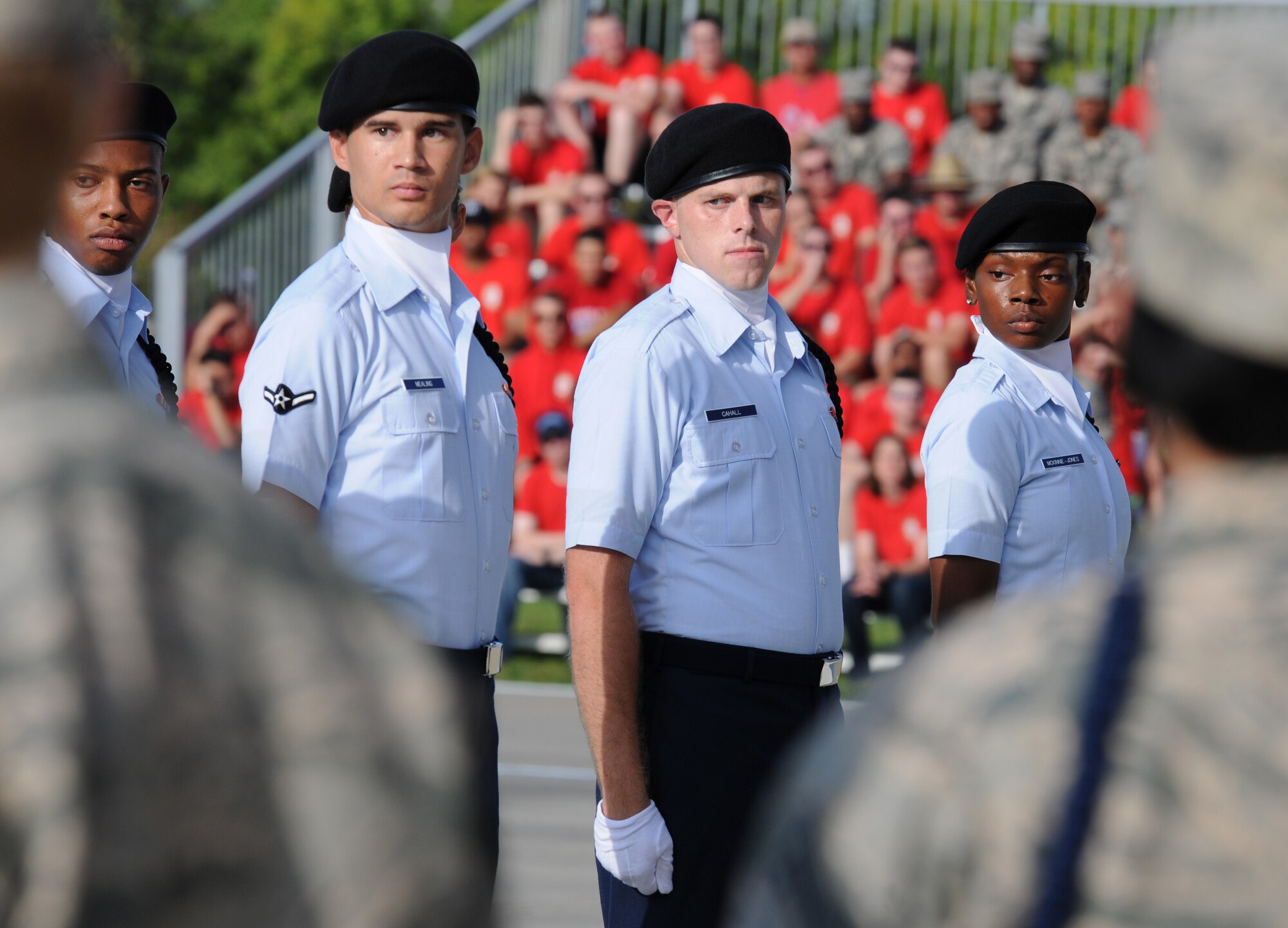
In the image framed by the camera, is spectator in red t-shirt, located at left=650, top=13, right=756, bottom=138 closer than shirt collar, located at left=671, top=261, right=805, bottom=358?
No

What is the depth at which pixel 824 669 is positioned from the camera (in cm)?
368

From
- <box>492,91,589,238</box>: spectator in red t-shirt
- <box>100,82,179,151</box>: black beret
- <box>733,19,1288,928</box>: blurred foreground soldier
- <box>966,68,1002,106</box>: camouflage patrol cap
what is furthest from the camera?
<box>966,68,1002,106</box>: camouflage patrol cap

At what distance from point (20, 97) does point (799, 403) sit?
2.95 metres

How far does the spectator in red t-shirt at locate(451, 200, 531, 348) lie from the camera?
39.4 ft

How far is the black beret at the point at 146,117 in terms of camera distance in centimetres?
404

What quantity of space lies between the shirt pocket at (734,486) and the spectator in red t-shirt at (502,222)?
8.98m

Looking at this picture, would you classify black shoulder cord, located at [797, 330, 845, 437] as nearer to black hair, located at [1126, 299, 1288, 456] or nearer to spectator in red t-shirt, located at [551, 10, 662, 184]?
black hair, located at [1126, 299, 1288, 456]

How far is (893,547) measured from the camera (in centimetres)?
1104

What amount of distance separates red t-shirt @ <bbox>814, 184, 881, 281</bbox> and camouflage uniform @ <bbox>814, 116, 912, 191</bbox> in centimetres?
35

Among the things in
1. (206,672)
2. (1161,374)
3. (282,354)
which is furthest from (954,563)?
(206,672)

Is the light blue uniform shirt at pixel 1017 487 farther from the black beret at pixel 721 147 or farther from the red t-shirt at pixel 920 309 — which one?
the red t-shirt at pixel 920 309

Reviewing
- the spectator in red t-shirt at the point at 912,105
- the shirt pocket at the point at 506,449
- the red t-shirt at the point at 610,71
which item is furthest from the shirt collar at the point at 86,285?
the spectator in red t-shirt at the point at 912,105

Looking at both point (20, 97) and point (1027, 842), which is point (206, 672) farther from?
point (1027, 842)

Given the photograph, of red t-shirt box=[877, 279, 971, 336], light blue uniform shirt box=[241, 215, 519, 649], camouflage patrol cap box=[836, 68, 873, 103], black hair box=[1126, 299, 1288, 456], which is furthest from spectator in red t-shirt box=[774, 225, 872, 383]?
black hair box=[1126, 299, 1288, 456]
